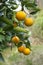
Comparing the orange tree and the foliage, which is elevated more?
the orange tree

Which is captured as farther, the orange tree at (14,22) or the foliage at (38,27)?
the foliage at (38,27)

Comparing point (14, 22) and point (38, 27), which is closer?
point (14, 22)

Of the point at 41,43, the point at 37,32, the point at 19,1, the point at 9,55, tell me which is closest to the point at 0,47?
the point at 19,1

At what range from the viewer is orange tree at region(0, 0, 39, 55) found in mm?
933

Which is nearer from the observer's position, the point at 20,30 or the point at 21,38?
the point at 20,30

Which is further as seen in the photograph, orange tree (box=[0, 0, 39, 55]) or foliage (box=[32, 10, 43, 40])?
foliage (box=[32, 10, 43, 40])

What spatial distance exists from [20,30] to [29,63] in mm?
1960

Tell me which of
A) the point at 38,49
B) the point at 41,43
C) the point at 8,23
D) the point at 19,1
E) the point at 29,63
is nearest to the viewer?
the point at 8,23

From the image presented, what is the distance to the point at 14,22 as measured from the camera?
1.04 metres

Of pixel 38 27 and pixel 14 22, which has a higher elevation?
pixel 14 22

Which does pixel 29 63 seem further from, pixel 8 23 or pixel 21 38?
pixel 8 23

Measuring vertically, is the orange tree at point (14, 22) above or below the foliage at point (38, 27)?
above

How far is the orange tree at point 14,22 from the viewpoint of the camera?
3.06 ft

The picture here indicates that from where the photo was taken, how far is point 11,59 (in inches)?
120
